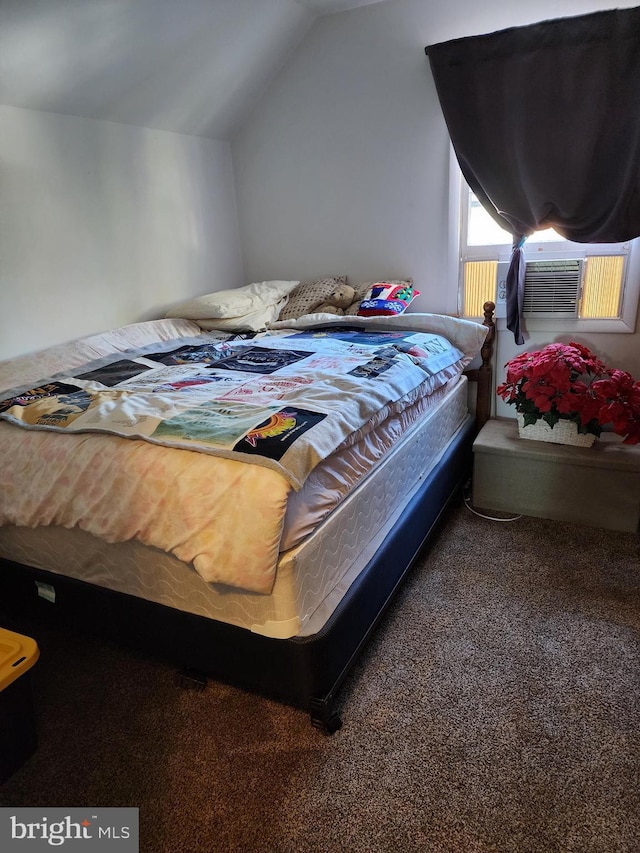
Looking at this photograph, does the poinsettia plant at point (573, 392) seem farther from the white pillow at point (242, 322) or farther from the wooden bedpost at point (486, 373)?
the white pillow at point (242, 322)

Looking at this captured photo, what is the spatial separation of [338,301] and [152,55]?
1.35 meters

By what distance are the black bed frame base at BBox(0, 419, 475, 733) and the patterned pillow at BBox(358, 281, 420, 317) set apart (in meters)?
1.25

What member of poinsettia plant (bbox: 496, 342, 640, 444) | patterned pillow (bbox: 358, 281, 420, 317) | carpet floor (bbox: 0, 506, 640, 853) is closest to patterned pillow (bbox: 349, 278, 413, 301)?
patterned pillow (bbox: 358, 281, 420, 317)

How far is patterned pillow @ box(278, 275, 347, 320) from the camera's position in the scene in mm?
3062

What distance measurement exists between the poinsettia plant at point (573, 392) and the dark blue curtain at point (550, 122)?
0.44m

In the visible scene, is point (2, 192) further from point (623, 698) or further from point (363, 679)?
point (623, 698)

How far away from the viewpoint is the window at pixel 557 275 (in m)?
2.60

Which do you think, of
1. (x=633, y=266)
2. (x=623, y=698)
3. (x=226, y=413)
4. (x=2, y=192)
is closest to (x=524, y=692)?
(x=623, y=698)

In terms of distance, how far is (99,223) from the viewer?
8.67 ft

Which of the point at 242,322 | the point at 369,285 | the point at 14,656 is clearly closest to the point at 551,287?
the point at 369,285

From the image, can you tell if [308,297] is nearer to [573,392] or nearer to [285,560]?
[573,392]

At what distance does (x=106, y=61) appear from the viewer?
90.1 inches

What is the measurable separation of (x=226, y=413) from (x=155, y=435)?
0.20 meters

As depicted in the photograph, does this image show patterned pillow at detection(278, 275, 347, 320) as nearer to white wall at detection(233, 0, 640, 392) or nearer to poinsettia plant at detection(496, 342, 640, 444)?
white wall at detection(233, 0, 640, 392)
